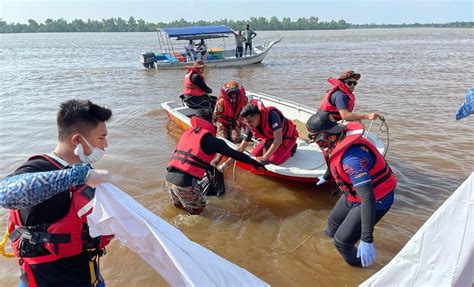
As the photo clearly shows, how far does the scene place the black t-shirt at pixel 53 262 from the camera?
198 cm

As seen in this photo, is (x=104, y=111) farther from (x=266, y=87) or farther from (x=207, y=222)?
(x=266, y=87)

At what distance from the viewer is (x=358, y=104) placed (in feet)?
37.1

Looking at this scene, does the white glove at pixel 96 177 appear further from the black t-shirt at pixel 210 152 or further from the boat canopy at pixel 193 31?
the boat canopy at pixel 193 31

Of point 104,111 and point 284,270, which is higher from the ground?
point 104,111

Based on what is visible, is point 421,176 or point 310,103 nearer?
point 421,176

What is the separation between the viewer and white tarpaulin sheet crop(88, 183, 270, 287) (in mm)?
2123

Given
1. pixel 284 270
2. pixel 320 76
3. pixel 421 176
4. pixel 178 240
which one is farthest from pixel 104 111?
pixel 320 76

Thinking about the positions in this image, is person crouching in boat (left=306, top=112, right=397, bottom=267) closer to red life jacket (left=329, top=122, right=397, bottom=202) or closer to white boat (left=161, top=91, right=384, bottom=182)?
red life jacket (left=329, top=122, right=397, bottom=202)

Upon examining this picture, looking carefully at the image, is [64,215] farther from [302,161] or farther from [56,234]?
[302,161]

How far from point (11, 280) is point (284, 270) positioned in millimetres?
2714

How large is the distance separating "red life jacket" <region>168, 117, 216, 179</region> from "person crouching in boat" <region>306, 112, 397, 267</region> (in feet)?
4.86

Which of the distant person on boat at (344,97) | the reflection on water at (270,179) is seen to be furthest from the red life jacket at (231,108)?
the distant person on boat at (344,97)

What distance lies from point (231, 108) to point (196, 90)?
1859 millimetres

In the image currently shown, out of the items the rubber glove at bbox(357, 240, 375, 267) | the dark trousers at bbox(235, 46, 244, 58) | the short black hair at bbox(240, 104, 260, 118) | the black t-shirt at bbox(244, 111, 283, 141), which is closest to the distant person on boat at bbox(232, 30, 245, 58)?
the dark trousers at bbox(235, 46, 244, 58)
